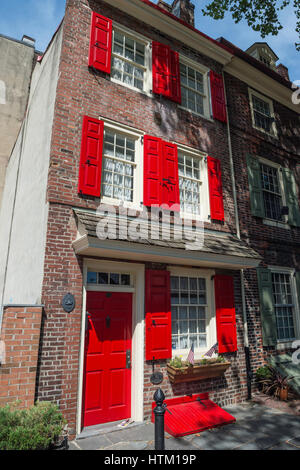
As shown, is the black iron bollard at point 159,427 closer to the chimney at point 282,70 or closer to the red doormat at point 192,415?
the red doormat at point 192,415

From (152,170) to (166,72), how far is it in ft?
10.7

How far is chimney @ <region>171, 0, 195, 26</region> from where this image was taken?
11.1 metres

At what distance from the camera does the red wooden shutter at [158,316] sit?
6406 mm

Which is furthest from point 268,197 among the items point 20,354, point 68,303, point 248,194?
point 20,354

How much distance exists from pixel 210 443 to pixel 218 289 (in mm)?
3461

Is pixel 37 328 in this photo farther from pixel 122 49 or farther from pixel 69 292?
pixel 122 49

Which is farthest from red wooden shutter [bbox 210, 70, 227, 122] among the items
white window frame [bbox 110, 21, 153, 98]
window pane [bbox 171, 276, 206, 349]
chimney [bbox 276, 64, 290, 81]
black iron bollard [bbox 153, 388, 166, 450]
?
black iron bollard [bbox 153, 388, 166, 450]

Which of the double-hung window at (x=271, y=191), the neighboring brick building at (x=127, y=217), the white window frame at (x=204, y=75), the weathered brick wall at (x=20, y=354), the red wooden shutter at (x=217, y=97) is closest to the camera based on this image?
the weathered brick wall at (x=20, y=354)

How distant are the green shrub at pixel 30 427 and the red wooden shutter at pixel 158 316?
7.46ft

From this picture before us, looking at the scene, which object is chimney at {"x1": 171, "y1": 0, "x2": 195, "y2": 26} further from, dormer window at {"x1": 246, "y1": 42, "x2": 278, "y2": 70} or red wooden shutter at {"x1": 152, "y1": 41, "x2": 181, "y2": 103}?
dormer window at {"x1": 246, "y1": 42, "x2": 278, "y2": 70}

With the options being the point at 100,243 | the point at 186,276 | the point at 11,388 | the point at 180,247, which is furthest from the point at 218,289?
the point at 11,388

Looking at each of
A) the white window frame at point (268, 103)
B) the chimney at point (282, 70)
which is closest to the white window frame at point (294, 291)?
the white window frame at point (268, 103)

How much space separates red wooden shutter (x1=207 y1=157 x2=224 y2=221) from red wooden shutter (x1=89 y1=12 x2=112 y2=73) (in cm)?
377

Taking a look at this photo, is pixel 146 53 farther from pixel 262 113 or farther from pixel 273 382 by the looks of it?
pixel 273 382
